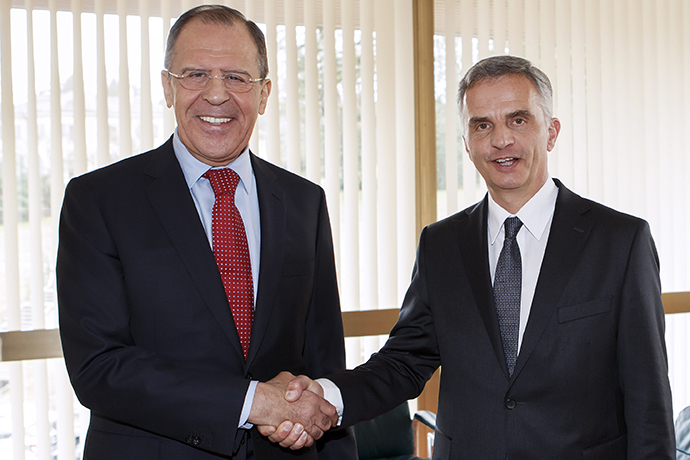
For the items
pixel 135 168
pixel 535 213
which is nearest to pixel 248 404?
pixel 135 168

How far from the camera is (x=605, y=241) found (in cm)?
→ 169

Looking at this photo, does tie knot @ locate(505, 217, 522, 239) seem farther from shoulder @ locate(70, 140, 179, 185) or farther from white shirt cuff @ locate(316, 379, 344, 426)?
shoulder @ locate(70, 140, 179, 185)

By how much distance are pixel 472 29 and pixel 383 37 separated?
54 cm

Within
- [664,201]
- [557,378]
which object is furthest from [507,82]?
[664,201]

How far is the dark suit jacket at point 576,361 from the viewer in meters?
1.63

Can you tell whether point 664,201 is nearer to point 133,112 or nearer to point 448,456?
point 448,456

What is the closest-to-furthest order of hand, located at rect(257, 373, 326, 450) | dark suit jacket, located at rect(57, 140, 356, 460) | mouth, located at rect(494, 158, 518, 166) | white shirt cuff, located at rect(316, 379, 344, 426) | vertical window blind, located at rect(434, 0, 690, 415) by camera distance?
dark suit jacket, located at rect(57, 140, 356, 460), hand, located at rect(257, 373, 326, 450), mouth, located at rect(494, 158, 518, 166), white shirt cuff, located at rect(316, 379, 344, 426), vertical window blind, located at rect(434, 0, 690, 415)

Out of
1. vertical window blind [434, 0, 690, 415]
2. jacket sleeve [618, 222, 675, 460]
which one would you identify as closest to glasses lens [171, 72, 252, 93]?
jacket sleeve [618, 222, 675, 460]

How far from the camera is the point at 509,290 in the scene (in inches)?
69.2

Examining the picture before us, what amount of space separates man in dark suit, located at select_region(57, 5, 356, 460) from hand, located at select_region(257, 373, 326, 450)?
0.06ft

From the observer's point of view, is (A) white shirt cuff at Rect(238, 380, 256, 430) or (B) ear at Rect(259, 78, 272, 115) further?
(B) ear at Rect(259, 78, 272, 115)

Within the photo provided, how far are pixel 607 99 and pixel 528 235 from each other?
238 cm

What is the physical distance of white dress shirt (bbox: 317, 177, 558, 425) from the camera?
5.77 feet

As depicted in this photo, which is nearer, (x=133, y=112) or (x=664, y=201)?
(x=133, y=112)
